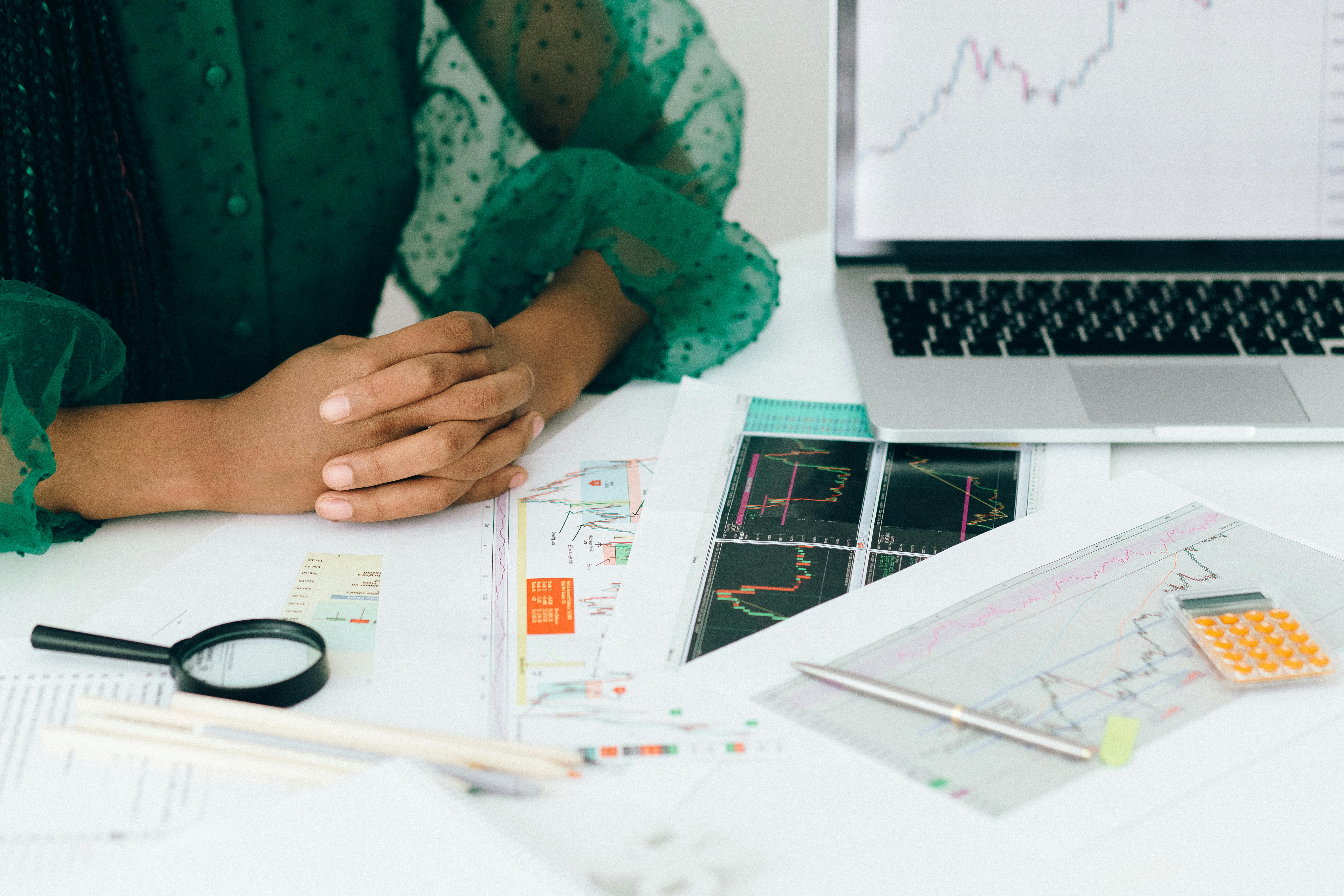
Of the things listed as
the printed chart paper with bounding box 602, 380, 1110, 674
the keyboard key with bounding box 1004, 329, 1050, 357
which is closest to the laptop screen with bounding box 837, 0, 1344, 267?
the keyboard key with bounding box 1004, 329, 1050, 357

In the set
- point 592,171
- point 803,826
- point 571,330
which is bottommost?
point 803,826

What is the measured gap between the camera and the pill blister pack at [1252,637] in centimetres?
47

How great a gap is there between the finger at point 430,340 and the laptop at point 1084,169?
0.97ft

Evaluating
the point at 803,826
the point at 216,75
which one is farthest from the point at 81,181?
the point at 803,826

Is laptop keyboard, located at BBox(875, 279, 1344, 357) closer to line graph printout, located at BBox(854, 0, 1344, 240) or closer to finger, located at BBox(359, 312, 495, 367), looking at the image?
line graph printout, located at BBox(854, 0, 1344, 240)

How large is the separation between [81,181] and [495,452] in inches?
12.7

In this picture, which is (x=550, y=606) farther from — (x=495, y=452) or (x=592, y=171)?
(x=592, y=171)

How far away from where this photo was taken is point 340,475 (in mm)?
598

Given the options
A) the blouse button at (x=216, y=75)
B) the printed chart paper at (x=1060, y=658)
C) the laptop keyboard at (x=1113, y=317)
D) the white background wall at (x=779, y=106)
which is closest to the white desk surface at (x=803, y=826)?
the printed chart paper at (x=1060, y=658)

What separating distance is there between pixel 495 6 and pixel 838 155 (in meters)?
0.31

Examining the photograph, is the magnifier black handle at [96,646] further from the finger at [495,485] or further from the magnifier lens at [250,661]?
the finger at [495,485]

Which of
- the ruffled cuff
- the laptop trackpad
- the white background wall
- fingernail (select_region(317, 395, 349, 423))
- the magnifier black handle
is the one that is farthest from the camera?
the white background wall

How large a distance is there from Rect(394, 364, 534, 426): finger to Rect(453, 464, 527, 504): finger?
4 cm

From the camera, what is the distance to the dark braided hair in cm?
65
